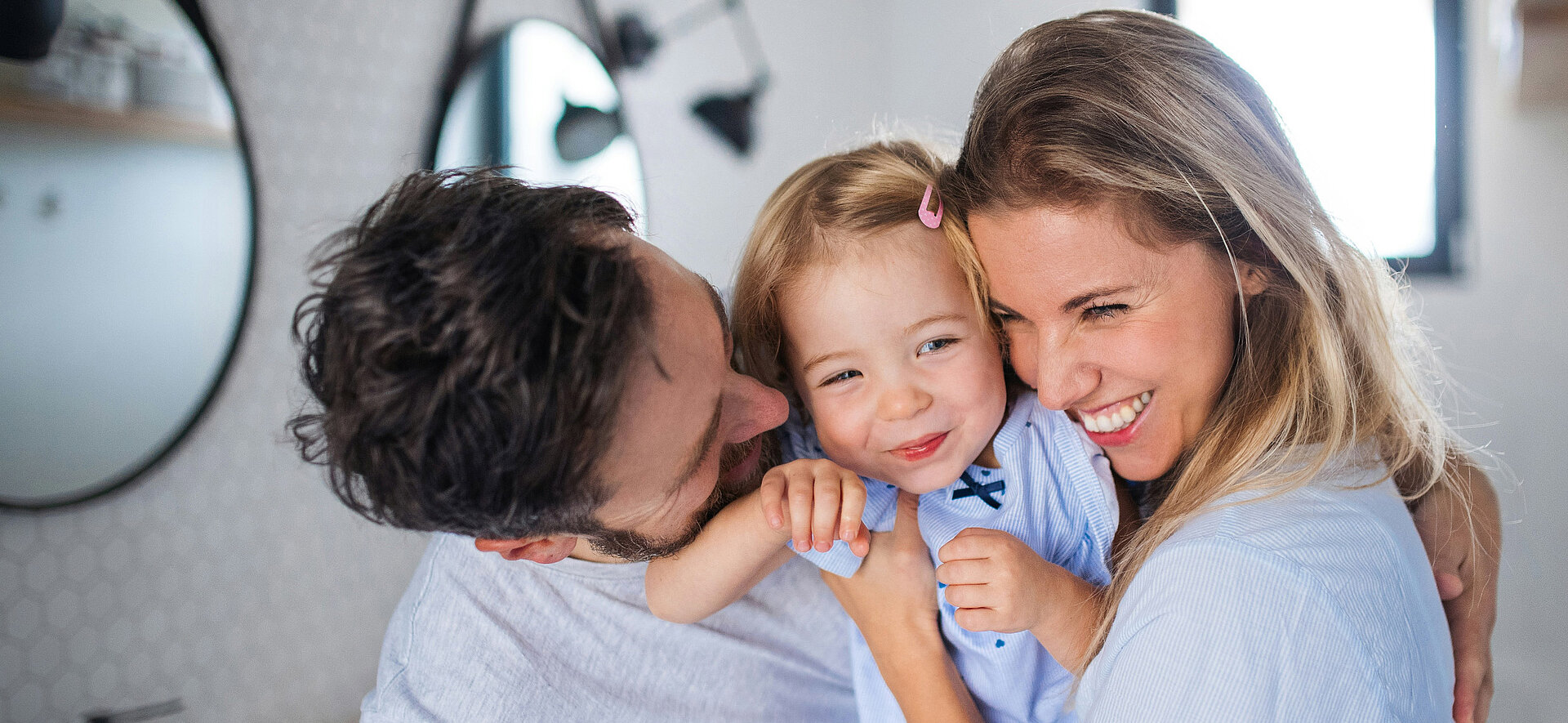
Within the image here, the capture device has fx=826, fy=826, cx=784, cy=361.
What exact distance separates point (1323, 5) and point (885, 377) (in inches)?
78.2

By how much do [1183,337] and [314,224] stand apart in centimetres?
147

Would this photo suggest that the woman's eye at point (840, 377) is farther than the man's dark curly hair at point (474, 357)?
→ Yes

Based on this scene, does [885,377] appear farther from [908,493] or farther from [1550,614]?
[1550,614]

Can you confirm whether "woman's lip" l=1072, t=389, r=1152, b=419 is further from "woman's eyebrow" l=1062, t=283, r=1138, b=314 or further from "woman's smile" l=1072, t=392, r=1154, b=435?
"woman's eyebrow" l=1062, t=283, r=1138, b=314

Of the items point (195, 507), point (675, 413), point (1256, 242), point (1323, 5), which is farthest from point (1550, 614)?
point (195, 507)

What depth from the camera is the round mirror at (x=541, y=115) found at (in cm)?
184

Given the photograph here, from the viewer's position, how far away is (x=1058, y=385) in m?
1.02

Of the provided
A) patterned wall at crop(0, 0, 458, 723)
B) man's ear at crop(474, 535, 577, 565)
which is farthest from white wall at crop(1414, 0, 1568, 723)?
patterned wall at crop(0, 0, 458, 723)

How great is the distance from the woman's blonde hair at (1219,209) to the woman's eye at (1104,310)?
0.27 ft

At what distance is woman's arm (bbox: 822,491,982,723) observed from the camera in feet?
3.66

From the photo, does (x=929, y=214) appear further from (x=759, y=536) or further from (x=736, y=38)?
(x=736, y=38)

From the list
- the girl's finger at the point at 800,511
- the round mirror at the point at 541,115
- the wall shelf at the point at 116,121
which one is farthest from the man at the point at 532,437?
the round mirror at the point at 541,115

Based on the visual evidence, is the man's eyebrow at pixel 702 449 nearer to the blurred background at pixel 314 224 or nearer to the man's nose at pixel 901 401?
the man's nose at pixel 901 401

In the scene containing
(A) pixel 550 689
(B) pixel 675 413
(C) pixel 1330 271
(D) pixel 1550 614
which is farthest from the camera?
(D) pixel 1550 614
